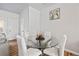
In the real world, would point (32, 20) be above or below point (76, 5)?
below

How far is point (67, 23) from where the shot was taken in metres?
1.12

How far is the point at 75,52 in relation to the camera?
1122mm

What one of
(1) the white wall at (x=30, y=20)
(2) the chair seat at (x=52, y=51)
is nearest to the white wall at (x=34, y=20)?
(1) the white wall at (x=30, y=20)

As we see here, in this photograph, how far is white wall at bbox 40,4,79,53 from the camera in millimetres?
1104

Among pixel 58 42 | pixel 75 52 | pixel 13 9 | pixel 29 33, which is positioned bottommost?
pixel 75 52

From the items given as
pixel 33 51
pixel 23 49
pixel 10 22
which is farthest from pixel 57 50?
pixel 10 22

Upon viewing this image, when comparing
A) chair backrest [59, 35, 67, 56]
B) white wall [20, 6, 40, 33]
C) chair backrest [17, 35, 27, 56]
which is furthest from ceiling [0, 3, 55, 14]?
chair backrest [59, 35, 67, 56]

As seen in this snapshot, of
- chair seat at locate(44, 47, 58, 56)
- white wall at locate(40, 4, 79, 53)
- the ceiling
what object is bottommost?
chair seat at locate(44, 47, 58, 56)

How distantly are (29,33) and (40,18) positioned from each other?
0.20m

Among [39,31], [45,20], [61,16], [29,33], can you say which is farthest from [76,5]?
[29,33]

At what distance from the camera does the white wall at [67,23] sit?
1104mm

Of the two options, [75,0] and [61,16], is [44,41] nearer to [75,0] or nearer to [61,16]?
→ [61,16]

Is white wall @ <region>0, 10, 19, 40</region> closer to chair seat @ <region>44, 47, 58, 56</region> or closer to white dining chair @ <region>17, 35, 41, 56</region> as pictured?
white dining chair @ <region>17, 35, 41, 56</region>

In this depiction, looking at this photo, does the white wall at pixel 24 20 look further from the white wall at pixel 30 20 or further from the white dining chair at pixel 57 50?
the white dining chair at pixel 57 50
